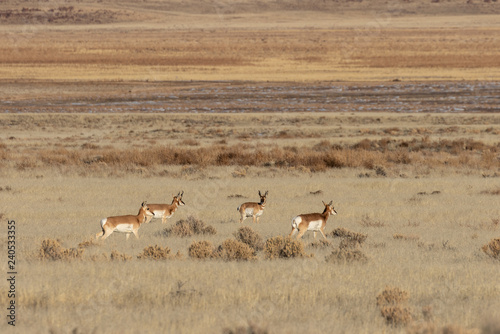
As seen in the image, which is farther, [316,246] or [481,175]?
[481,175]

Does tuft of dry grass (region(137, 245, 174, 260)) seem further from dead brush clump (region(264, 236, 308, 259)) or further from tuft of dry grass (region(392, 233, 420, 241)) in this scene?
tuft of dry grass (region(392, 233, 420, 241))

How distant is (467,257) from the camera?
1166 cm

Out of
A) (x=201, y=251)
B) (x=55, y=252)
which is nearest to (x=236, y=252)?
(x=201, y=251)

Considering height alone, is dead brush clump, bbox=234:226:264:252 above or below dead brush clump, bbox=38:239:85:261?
below

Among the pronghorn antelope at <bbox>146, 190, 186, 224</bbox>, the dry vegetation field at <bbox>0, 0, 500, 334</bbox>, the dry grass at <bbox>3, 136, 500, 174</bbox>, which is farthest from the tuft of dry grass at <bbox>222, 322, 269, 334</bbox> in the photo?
the dry grass at <bbox>3, 136, 500, 174</bbox>

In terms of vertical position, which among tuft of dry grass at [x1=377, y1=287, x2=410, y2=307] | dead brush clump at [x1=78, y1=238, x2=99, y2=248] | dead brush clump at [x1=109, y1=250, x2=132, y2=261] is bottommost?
dead brush clump at [x1=78, y1=238, x2=99, y2=248]

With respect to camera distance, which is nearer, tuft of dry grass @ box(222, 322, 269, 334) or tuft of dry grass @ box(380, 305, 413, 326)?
tuft of dry grass @ box(222, 322, 269, 334)

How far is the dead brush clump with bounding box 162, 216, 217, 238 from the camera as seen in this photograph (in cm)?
1390

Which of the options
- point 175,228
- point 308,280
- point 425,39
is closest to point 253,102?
point 175,228

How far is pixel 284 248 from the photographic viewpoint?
11.5 m

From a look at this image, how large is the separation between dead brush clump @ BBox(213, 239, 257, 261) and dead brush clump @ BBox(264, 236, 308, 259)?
11.8 inches

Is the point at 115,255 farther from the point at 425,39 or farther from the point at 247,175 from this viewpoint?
the point at 425,39

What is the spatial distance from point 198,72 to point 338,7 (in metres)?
134

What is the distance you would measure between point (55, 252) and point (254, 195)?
8892 millimetres
